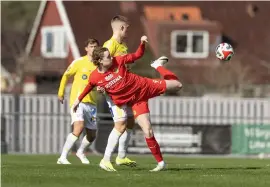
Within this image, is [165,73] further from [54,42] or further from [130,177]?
[54,42]

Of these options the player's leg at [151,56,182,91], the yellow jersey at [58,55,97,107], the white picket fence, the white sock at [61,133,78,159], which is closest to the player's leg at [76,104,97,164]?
the yellow jersey at [58,55,97,107]

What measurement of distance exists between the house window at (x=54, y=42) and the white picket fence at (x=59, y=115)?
24.7 meters

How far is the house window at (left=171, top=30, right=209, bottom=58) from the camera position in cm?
→ 5519

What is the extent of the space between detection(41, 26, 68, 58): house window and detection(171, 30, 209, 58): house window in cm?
632

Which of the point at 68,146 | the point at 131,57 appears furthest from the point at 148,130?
the point at 68,146

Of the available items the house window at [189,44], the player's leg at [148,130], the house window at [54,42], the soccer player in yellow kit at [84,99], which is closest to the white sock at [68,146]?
the soccer player in yellow kit at [84,99]

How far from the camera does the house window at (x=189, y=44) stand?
55188 mm

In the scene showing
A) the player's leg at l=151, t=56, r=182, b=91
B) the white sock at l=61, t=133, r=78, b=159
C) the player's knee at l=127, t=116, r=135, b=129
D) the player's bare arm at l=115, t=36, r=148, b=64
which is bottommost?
the white sock at l=61, t=133, r=78, b=159

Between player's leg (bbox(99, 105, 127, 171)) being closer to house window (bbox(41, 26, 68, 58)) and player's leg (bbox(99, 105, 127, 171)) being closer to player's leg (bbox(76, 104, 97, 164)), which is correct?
player's leg (bbox(76, 104, 97, 164))

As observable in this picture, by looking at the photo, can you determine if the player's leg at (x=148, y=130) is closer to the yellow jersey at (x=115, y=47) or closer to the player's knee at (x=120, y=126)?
the player's knee at (x=120, y=126)

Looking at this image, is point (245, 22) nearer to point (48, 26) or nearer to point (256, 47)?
point (256, 47)

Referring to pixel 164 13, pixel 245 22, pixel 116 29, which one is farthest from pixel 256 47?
pixel 116 29

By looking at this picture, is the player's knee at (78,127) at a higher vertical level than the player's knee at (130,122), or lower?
lower

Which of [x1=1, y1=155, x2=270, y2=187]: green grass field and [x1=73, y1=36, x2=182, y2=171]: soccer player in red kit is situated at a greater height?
[x1=73, y1=36, x2=182, y2=171]: soccer player in red kit
